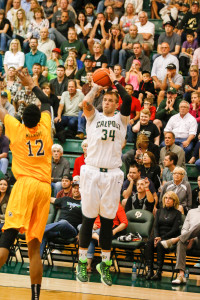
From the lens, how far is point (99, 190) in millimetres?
8445

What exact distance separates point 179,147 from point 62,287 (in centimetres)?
436

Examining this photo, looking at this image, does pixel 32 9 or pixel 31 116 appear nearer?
pixel 31 116

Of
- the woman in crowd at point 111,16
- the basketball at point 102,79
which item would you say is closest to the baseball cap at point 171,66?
the woman in crowd at point 111,16

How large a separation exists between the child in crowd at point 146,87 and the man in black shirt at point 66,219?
349 centimetres

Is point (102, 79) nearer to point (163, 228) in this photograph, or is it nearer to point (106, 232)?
point (106, 232)

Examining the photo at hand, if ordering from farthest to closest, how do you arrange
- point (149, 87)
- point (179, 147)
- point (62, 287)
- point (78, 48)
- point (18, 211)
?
point (78, 48) → point (149, 87) → point (179, 147) → point (62, 287) → point (18, 211)

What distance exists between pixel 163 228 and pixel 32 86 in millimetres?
4294

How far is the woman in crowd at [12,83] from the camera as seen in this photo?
15.5m

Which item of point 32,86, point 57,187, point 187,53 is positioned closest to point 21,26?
point 187,53

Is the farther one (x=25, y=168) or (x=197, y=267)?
(x=197, y=267)

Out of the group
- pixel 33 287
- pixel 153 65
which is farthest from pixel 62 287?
pixel 153 65

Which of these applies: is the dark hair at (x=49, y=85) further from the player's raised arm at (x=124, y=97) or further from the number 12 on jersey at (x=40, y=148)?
the number 12 on jersey at (x=40, y=148)

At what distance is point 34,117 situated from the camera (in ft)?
25.0

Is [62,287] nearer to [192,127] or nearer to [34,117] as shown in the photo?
[34,117]
